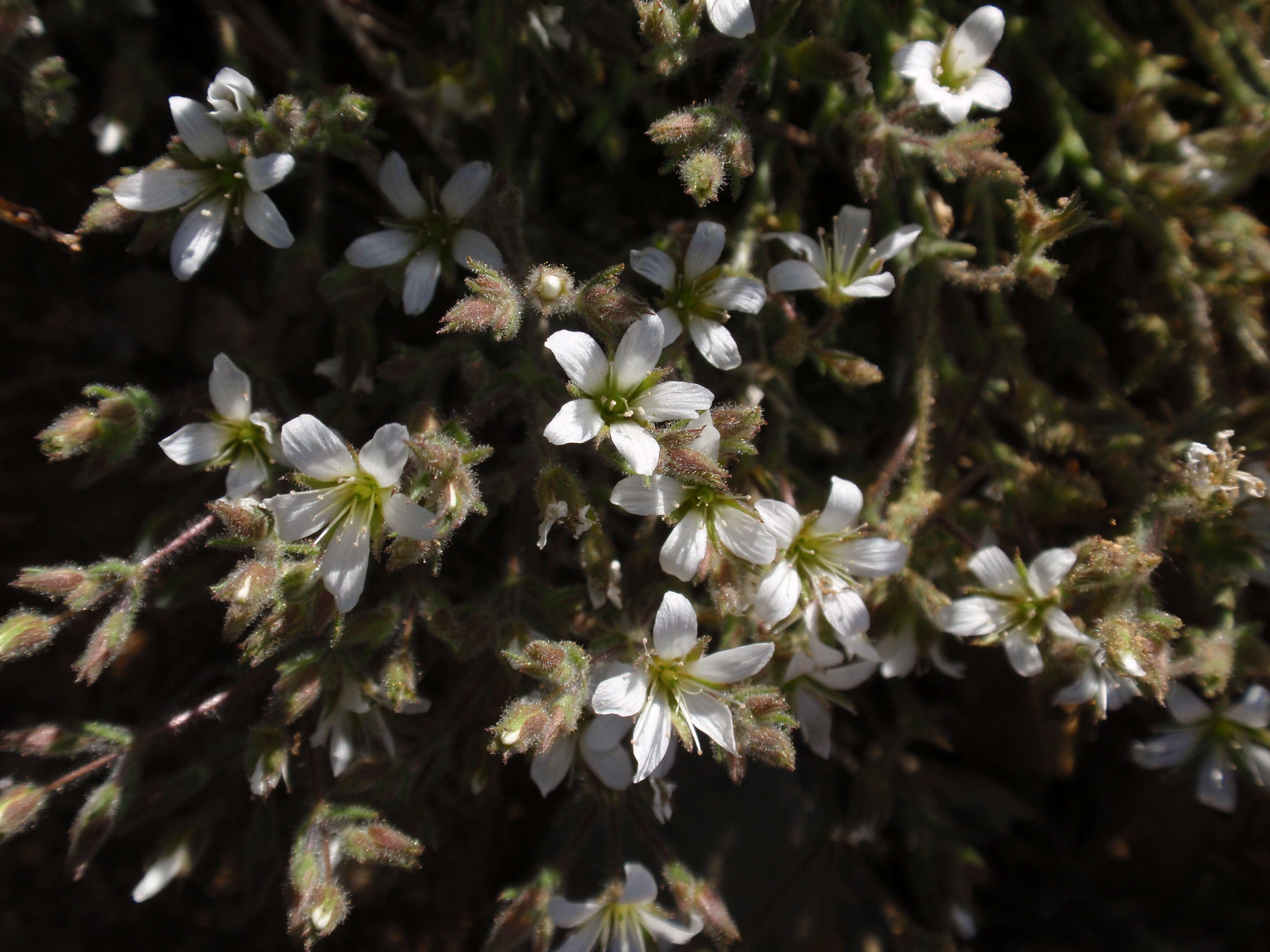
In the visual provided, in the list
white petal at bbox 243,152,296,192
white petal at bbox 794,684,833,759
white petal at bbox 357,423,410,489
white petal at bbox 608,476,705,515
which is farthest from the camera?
white petal at bbox 794,684,833,759

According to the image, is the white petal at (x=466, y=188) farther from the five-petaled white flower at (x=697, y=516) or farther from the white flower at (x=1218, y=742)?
the white flower at (x=1218, y=742)

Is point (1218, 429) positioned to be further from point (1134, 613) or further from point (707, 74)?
point (707, 74)

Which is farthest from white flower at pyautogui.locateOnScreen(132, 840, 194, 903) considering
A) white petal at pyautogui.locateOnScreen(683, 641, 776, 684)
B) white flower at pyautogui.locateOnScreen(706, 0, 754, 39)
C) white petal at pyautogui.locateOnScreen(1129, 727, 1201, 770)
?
white petal at pyautogui.locateOnScreen(1129, 727, 1201, 770)

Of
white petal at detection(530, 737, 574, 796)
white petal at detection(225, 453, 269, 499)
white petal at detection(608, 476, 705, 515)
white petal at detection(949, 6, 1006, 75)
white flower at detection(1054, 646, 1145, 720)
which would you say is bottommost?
white flower at detection(1054, 646, 1145, 720)

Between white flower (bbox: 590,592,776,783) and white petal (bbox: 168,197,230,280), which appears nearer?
white flower (bbox: 590,592,776,783)

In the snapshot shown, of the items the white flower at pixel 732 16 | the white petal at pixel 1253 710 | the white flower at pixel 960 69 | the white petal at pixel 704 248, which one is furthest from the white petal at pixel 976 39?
the white petal at pixel 1253 710

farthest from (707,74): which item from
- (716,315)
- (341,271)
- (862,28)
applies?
(341,271)

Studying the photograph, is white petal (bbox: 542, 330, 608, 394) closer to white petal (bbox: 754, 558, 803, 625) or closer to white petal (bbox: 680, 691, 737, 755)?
white petal (bbox: 754, 558, 803, 625)
